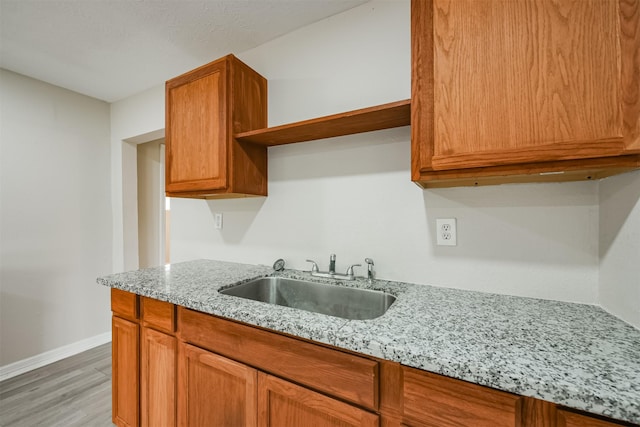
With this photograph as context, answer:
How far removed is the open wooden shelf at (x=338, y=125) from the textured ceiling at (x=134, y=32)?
2.30 feet

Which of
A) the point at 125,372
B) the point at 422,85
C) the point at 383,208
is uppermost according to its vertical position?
the point at 422,85

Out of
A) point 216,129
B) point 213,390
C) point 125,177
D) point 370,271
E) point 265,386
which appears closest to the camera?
point 265,386

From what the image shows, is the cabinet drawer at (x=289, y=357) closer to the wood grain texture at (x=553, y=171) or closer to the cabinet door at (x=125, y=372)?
the cabinet door at (x=125, y=372)

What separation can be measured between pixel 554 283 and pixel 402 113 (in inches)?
36.4

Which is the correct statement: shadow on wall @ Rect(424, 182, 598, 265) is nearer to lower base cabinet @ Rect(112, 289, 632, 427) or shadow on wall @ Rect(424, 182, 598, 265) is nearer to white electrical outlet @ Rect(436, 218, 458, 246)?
white electrical outlet @ Rect(436, 218, 458, 246)

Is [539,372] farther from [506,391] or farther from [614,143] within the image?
[614,143]

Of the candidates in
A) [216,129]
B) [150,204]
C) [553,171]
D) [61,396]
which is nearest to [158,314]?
[216,129]

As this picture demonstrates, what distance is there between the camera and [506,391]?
612 millimetres

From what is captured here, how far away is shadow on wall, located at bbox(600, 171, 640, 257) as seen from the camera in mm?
808

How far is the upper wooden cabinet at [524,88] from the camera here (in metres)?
0.75

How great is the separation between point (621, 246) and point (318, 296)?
1178mm

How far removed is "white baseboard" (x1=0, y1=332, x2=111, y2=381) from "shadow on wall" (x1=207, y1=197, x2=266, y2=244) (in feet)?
6.20

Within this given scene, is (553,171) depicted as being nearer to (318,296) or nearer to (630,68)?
(630,68)

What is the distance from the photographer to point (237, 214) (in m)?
1.90
